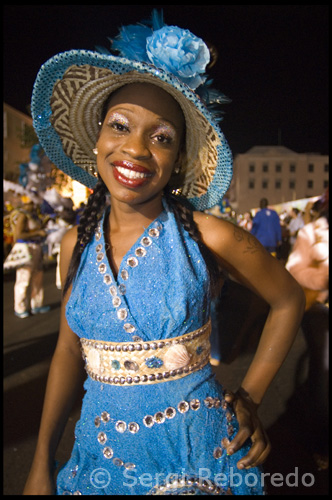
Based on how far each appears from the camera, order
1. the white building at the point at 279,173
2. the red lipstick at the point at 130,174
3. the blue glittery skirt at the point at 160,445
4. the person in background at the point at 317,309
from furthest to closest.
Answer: the white building at the point at 279,173
the person in background at the point at 317,309
the red lipstick at the point at 130,174
the blue glittery skirt at the point at 160,445

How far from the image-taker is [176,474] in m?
1.12

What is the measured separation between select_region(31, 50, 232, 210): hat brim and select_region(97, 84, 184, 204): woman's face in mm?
61

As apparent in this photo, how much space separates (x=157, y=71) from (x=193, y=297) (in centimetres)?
72

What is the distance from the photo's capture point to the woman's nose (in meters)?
1.22

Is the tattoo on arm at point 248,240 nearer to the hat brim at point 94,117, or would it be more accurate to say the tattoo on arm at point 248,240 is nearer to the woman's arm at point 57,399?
the hat brim at point 94,117

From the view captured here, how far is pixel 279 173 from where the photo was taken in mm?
56469

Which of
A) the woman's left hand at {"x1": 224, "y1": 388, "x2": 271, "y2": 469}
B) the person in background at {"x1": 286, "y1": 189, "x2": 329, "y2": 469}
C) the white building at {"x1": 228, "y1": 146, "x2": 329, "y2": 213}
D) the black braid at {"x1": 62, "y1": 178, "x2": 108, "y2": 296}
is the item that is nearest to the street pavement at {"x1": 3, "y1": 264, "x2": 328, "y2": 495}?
the person in background at {"x1": 286, "y1": 189, "x2": 329, "y2": 469}

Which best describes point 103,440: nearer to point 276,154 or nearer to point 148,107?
point 148,107

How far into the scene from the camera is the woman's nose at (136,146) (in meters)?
1.22

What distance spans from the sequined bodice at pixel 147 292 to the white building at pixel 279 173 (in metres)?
55.7

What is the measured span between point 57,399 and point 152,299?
1.90 feet

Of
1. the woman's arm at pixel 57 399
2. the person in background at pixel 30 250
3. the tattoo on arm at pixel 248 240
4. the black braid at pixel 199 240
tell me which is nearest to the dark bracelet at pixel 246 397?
the black braid at pixel 199 240

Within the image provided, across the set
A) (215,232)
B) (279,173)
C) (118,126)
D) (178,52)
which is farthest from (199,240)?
(279,173)

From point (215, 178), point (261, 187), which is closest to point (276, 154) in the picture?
point (261, 187)
